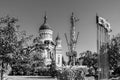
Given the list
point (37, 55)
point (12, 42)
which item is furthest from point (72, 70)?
point (12, 42)

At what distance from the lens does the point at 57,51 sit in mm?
86875

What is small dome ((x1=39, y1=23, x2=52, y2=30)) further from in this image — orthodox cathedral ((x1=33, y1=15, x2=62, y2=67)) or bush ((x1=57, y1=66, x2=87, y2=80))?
bush ((x1=57, y1=66, x2=87, y2=80))

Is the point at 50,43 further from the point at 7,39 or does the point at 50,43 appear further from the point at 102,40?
the point at 7,39

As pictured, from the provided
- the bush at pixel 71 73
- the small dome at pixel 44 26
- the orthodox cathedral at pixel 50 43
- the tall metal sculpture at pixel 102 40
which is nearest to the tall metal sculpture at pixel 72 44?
the tall metal sculpture at pixel 102 40

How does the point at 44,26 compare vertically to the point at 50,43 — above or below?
above

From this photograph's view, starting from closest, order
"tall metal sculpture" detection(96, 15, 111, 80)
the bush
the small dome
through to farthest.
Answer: the bush → "tall metal sculpture" detection(96, 15, 111, 80) → the small dome

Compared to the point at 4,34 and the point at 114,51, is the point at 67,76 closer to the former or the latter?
the point at 4,34

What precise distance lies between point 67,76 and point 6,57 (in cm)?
493

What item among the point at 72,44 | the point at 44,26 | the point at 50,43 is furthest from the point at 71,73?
the point at 44,26

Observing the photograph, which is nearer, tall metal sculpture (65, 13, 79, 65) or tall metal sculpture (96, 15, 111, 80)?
tall metal sculpture (96, 15, 111, 80)

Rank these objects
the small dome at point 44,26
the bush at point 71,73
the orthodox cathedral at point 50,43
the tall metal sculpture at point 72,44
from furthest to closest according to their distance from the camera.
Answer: the small dome at point 44,26, the orthodox cathedral at point 50,43, the tall metal sculpture at point 72,44, the bush at point 71,73

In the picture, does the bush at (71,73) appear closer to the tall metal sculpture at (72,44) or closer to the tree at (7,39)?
the tree at (7,39)

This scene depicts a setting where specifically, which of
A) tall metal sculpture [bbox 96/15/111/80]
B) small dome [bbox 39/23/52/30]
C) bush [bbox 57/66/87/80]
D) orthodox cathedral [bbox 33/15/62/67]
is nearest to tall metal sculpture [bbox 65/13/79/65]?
tall metal sculpture [bbox 96/15/111/80]

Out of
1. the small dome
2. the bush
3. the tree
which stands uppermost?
the small dome
